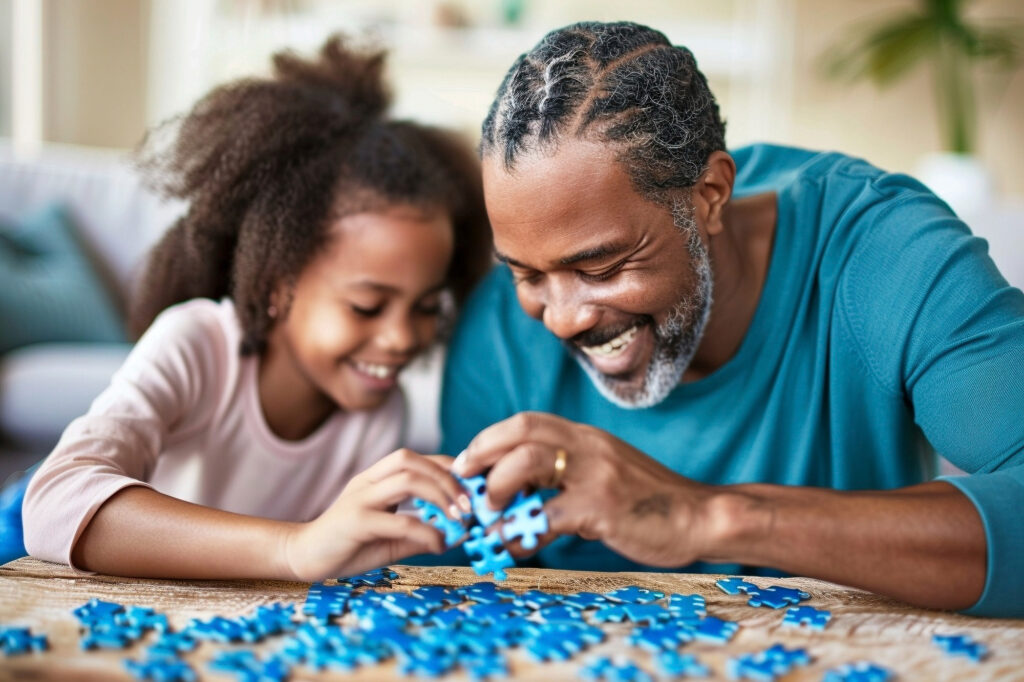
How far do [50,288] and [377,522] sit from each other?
10.3 feet

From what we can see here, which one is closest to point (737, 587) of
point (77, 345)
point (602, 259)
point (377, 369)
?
point (602, 259)

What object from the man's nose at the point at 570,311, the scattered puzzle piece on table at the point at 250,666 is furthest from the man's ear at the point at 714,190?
the scattered puzzle piece on table at the point at 250,666

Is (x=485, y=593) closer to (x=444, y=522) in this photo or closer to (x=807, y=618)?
(x=444, y=522)

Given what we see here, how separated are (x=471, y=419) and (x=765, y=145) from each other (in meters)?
0.96

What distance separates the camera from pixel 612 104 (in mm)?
1636

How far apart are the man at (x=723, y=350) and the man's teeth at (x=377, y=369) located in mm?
183

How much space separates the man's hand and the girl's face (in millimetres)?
899

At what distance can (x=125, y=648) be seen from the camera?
1.10m

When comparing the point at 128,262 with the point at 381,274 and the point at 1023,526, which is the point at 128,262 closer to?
the point at 381,274

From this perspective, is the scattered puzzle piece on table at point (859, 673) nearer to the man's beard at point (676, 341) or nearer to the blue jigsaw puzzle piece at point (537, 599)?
the blue jigsaw puzzle piece at point (537, 599)

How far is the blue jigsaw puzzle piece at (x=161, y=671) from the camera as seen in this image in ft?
3.33

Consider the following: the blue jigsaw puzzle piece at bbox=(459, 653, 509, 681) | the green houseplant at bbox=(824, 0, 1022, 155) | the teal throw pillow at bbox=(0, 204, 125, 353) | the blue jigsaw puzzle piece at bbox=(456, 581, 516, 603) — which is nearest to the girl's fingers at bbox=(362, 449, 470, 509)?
the blue jigsaw puzzle piece at bbox=(456, 581, 516, 603)

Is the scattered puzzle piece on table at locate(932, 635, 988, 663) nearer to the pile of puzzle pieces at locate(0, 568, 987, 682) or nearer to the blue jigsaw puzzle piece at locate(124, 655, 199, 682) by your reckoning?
the pile of puzzle pieces at locate(0, 568, 987, 682)

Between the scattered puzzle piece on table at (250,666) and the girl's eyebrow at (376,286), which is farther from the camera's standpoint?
the girl's eyebrow at (376,286)
